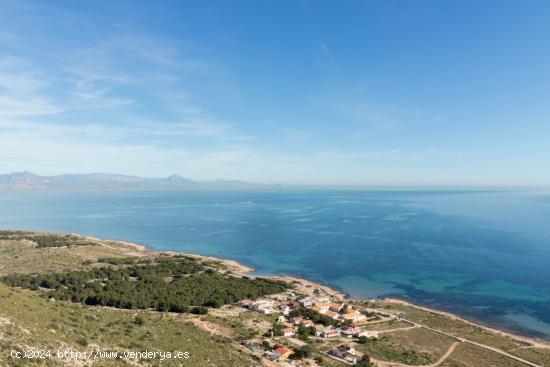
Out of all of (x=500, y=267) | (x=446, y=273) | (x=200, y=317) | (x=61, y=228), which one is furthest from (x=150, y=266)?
(x=61, y=228)

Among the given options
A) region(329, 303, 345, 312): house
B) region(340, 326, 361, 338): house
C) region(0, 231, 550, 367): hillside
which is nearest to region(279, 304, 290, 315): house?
region(0, 231, 550, 367): hillside

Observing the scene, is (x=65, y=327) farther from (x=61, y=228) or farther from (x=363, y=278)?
(x=61, y=228)

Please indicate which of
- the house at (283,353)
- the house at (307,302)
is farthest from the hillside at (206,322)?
the house at (307,302)

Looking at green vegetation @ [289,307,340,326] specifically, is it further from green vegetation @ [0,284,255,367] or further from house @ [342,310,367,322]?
green vegetation @ [0,284,255,367]

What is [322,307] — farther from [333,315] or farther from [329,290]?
[329,290]

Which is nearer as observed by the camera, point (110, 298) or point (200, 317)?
point (200, 317)

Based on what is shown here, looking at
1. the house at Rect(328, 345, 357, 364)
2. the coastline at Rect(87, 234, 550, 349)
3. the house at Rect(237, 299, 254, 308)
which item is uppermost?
Result: the house at Rect(328, 345, 357, 364)

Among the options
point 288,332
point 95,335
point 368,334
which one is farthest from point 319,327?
point 95,335
